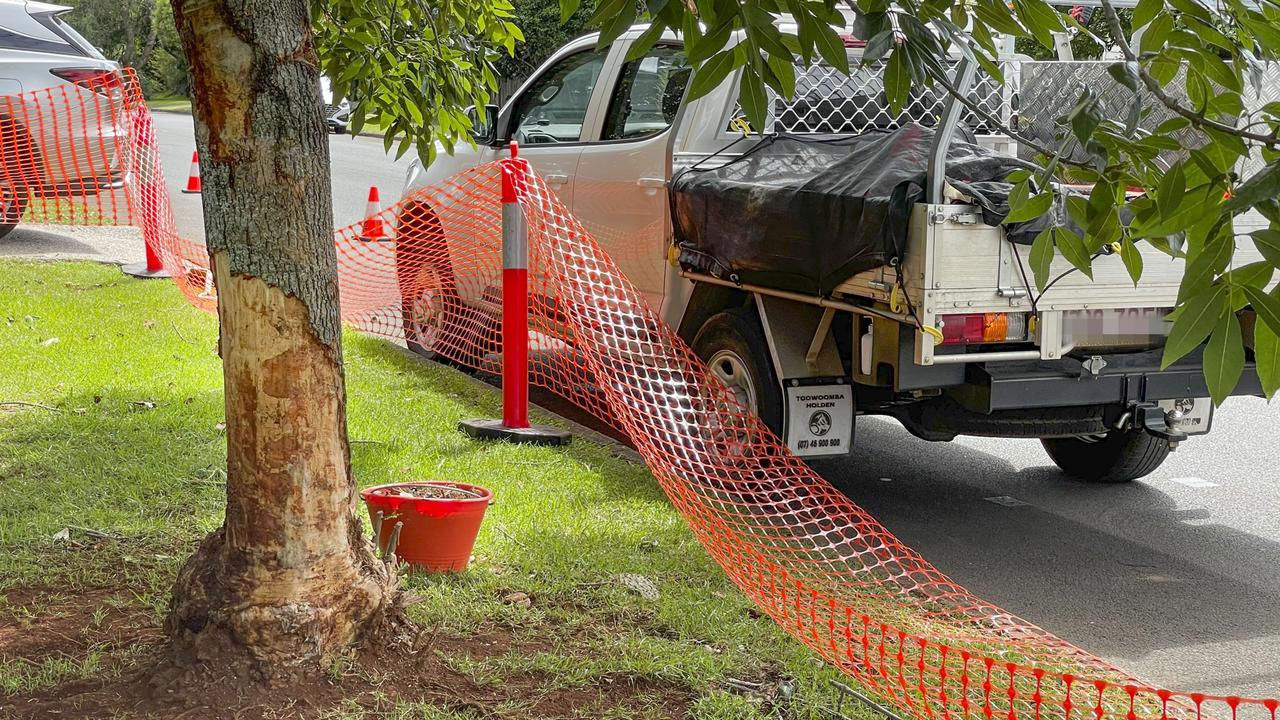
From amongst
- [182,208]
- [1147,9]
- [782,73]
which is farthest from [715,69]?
[182,208]

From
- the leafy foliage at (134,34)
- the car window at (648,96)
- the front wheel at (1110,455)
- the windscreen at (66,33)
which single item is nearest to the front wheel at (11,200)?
the windscreen at (66,33)

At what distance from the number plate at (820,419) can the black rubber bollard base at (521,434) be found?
1330mm

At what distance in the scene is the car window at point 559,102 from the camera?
299 inches

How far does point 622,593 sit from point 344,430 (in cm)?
124

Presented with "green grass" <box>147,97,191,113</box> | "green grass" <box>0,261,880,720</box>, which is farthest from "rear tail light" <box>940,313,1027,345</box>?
"green grass" <box>147,97,191,113</box>

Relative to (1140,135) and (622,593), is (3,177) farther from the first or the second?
(1140,135)

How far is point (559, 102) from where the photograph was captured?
7.87 meters

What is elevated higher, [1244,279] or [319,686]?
[1244,279]

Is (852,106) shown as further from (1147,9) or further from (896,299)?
(1147,9)

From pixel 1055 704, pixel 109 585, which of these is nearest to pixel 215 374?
pixel 109 585

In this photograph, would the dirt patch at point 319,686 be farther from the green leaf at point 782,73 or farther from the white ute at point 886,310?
the green leaf at point 782,73

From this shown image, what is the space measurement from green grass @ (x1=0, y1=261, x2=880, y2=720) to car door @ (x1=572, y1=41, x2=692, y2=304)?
3.22 ft

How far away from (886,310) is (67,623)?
2941 mm

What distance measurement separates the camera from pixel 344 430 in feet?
11.9
